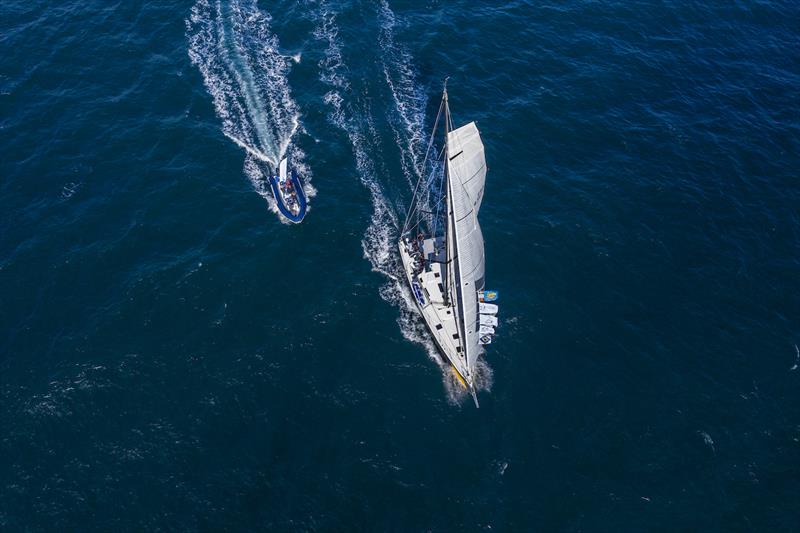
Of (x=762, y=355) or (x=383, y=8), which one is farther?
(x=383, y=8)

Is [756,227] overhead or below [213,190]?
below

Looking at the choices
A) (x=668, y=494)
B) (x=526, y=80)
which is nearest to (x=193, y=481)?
(x=668, y=494)

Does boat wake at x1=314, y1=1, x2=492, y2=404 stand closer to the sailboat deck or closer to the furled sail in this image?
the sailboat deck

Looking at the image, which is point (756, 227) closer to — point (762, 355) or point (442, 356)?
point (762, 355)

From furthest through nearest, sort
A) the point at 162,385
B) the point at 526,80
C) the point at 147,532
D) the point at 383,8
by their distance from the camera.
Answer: the point at 383,8
the point at 526,80
the point at 162,385
the point at 147,532

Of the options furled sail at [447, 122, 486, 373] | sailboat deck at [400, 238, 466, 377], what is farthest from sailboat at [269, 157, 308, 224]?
furled sail at [447, 122, 486, 373]

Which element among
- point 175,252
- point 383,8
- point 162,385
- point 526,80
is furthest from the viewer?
point 383,8

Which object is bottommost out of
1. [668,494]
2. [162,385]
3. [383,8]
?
[668,494]
